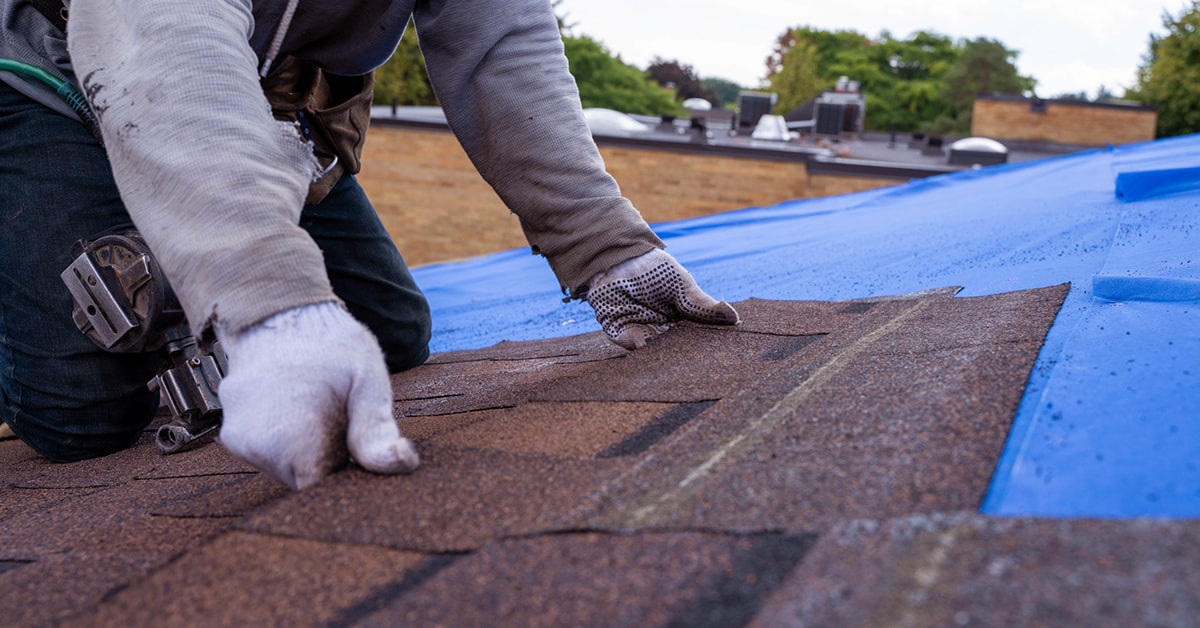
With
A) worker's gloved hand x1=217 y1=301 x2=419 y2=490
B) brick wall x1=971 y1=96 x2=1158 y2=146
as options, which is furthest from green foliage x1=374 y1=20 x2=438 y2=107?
Answer: worker's gloved hand x1=217 y1=301 x2=419 y2=490

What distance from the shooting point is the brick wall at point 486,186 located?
30.4ft

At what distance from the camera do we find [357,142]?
2.76 meters

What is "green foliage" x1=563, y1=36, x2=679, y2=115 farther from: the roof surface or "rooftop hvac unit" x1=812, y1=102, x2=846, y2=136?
the roof surface

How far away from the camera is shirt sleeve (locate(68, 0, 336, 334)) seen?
4.37 ft

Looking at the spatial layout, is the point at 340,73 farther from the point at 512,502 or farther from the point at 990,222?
the point at 990,222

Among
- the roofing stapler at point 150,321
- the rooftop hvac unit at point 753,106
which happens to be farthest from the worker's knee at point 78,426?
the rooftop hvac unit at point 753,106

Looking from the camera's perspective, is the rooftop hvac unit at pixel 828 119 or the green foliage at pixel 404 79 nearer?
the rooftop hvac unit at pixel 828 119

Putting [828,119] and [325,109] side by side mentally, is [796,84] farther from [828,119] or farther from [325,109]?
[325,109]

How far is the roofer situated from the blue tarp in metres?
0.73

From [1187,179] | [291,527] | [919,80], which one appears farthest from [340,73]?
[919,80]

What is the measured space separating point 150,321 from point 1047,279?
197 cm

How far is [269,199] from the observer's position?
139 centimetres

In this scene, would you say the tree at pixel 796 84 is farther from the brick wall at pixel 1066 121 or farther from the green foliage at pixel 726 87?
the green foliage at pixel 726 87

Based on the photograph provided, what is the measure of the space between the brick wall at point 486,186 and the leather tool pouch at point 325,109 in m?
6.68
